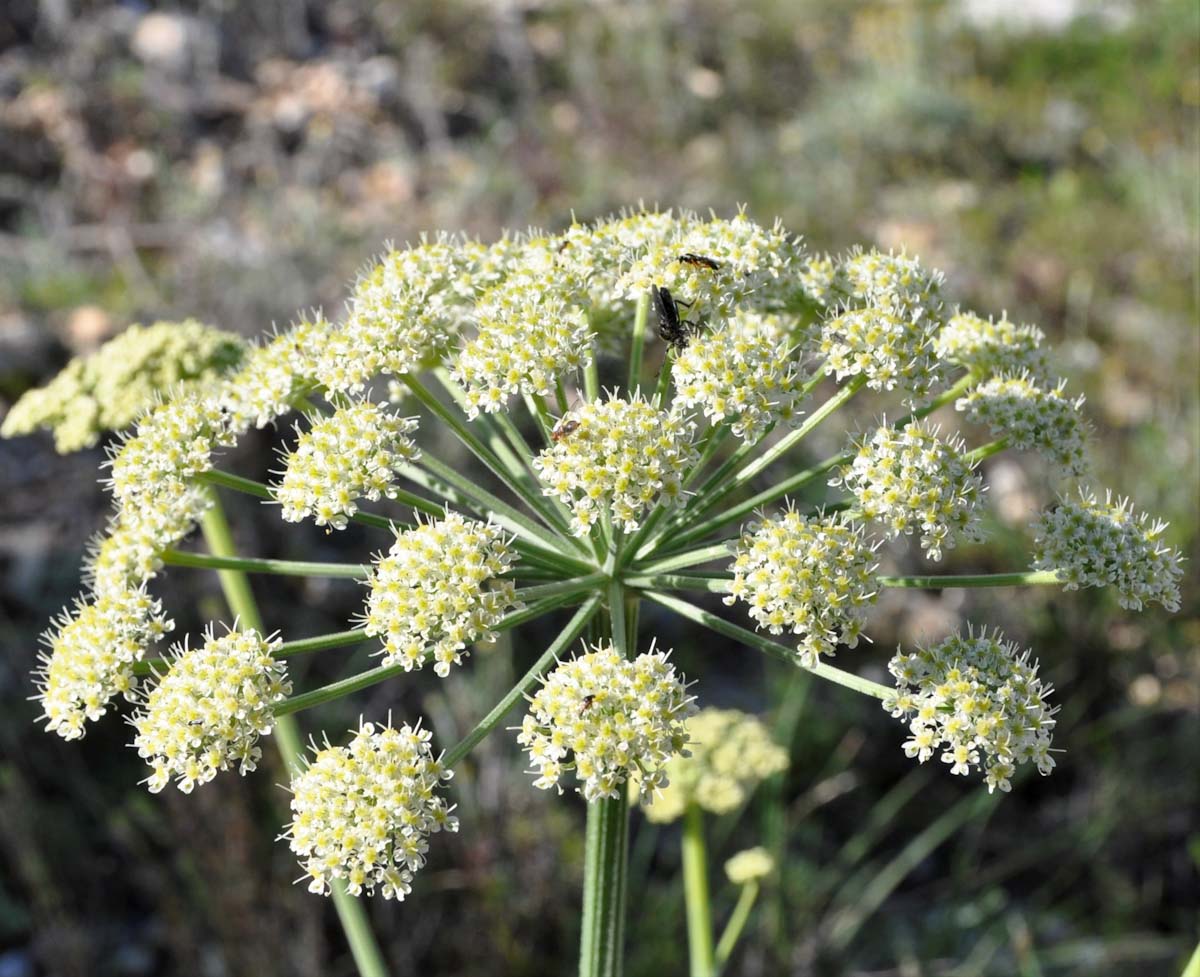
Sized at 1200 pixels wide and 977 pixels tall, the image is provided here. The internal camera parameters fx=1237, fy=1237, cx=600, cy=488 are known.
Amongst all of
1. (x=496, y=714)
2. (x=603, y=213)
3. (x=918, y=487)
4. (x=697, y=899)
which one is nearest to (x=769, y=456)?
(x=918, y=487)

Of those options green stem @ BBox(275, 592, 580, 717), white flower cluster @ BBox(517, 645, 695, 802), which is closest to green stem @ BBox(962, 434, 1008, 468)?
white flower cluster @ BBox(517, 645, 695, 802)

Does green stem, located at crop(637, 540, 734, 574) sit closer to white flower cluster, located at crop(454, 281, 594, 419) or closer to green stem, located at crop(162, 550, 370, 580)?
white flower cluster, located at crop(454, 281, 594, 419)

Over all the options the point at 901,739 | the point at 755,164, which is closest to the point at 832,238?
the point at 755,164

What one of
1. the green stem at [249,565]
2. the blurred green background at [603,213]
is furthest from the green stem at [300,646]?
the blurred green background at [603,213]

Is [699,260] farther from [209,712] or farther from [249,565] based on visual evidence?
[209,712]

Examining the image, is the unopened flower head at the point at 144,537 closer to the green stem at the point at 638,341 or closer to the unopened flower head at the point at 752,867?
the green stem at the point at 638,341
